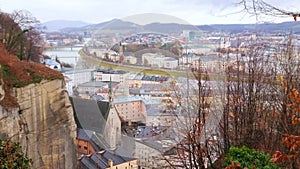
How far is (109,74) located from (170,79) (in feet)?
2.00

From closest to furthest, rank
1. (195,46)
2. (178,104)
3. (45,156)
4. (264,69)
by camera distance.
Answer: (178,104), (195,46), (264,69), (45,156)

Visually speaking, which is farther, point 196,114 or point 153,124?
point 153,124

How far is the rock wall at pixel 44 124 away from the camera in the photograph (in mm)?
6840

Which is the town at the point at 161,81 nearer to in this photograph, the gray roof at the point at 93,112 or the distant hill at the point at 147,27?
the distant hill at the point at 147,27

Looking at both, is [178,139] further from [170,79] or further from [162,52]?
[162,52]

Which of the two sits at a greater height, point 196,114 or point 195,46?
point 195,46

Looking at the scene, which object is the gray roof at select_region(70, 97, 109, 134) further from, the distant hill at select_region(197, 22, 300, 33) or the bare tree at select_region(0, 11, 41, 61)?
the bare tree at select_region(0, 11, 41, 61)

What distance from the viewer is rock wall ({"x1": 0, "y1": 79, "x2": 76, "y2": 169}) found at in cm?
684

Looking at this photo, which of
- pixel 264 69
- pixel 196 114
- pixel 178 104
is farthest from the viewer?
Answer: pixel 264 69

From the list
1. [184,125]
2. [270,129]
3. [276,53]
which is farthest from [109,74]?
[276,53]

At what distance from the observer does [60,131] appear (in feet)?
25.7

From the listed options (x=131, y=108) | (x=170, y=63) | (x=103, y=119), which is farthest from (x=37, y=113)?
(x=170, y=63)

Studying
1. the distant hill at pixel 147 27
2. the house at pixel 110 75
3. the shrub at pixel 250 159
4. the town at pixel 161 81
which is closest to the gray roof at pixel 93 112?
the house at pixel 110 75

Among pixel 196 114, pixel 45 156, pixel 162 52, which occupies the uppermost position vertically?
pixel 162 52
